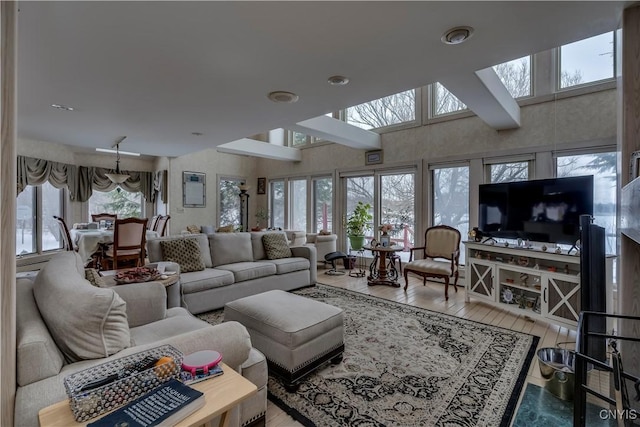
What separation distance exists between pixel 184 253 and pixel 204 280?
50 cm

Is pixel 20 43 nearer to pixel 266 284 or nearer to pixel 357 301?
pixel 266 284

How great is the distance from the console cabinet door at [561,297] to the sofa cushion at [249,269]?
317cm

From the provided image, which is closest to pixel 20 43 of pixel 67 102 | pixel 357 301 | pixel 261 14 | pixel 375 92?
pixel 67 102

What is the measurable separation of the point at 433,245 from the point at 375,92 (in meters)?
2.81

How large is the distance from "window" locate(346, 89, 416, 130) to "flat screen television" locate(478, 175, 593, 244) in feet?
7.64

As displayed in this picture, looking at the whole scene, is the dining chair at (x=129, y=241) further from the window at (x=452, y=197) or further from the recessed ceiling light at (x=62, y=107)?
the window at (x=452, y=197)

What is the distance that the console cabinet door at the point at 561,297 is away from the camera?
285 cm

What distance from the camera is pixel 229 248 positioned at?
13.7 ft

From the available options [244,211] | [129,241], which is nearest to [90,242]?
[129,241]

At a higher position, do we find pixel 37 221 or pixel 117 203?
pixel 117 203

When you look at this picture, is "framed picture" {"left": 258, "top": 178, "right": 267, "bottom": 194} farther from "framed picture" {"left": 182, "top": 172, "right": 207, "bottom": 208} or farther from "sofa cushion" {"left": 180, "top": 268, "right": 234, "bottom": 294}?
"sofa cushion" {"left": 180, "top": 268, "right": 234, "bottom": 294}

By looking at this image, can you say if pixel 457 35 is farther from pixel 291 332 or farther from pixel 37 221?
pixel 37 221

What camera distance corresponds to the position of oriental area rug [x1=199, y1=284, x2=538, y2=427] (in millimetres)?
1800

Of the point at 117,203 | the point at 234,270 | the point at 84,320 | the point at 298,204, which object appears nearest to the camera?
the point at 84,320
